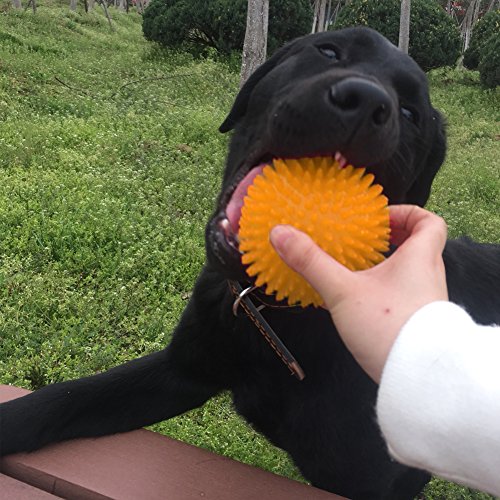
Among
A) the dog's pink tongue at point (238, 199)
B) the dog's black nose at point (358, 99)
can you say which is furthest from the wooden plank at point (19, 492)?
the dog's black nose at point (358, 99)

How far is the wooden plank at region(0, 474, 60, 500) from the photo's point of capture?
1442 millimetres

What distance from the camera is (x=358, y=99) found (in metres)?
1.36

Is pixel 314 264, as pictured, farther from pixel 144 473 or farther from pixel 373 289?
pixel 144 473

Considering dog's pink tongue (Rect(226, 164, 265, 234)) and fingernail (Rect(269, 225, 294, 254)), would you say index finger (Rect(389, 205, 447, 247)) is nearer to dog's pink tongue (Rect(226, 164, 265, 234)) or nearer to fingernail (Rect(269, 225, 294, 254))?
fingernail (Rect(269, 225, 294, 254))

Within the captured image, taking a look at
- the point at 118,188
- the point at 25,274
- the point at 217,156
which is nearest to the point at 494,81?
the point at 217,156

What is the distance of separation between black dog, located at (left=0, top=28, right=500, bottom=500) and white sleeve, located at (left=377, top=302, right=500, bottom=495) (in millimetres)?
619

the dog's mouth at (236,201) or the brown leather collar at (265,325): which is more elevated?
the dog's mouth at (236,201)

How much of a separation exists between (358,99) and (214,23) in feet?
41.2

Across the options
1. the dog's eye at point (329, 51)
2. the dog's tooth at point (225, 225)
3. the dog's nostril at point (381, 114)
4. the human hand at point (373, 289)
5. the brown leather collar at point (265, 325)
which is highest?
the dog's eye at point (329, 51)

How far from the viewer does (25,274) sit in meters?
3.56

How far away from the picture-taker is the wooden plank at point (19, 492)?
4.73 ft

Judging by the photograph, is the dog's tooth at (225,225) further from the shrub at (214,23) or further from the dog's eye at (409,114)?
the shrub at (214,23)

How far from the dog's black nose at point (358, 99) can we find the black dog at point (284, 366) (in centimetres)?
14

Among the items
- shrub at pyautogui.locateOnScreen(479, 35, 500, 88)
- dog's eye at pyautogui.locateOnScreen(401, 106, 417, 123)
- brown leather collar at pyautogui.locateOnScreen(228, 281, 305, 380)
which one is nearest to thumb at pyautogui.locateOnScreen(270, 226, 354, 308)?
brown leather collar at pyautogui.locateOnScreen(228, 281, 305, 380)
